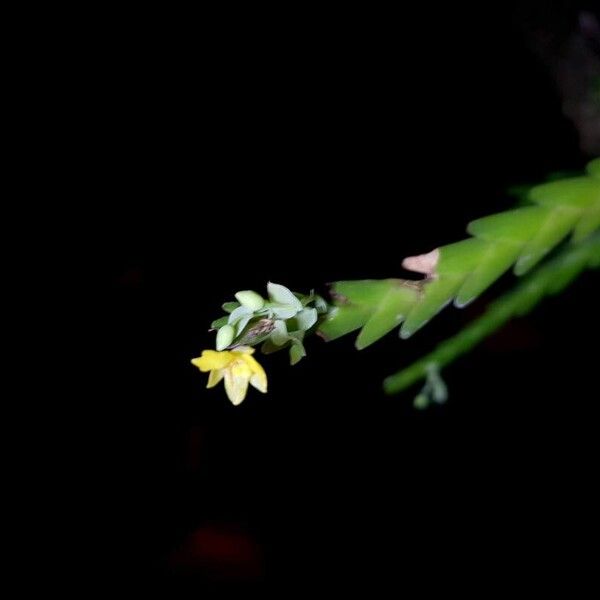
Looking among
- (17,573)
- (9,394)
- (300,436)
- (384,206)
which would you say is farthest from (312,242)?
(17,573)

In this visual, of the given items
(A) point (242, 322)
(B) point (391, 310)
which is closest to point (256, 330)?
(A) point (242, 322)

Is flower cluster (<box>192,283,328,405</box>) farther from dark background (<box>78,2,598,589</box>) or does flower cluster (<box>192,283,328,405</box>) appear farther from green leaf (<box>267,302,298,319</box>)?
dark background (<box>78,2,598,589</box>)

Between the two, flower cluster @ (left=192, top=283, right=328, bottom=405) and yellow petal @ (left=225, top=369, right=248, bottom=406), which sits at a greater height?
flower cluster @ (left=192, top=283, right=328, bottom=405)

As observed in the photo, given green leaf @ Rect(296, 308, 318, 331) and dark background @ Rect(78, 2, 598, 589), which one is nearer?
green leaf @ Rect(296, 308, 318, 331)

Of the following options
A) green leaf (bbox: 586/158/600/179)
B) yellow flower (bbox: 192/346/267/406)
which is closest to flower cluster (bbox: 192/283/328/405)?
yellow flower (bbox: 192/346/267/406)

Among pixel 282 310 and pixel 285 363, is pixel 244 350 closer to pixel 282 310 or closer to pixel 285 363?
pixel 282 310

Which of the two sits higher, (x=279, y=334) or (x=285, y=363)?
(x=285, y=363)
